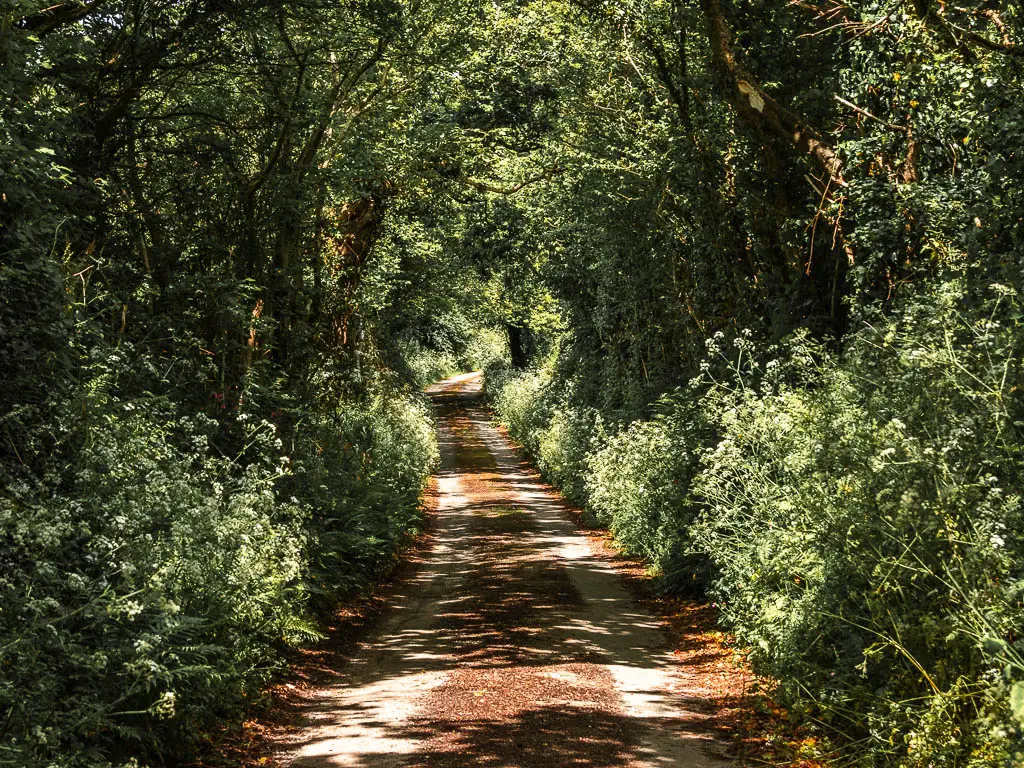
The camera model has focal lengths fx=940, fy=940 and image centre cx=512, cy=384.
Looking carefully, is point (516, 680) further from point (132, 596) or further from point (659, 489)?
point (659, 489)

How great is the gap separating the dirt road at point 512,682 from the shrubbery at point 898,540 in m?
1.15

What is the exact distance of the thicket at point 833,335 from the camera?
16.9ft

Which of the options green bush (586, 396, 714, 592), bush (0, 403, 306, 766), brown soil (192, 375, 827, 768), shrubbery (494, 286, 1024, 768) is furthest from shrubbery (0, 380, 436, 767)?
green bush (586, 396, 714, 592)

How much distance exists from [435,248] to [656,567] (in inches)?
567

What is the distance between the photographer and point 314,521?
12.5 meters

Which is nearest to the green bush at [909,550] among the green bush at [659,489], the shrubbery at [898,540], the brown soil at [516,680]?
the shrubbery at [898,540]

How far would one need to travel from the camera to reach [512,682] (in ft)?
28.4

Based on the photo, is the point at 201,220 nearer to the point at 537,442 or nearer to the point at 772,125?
the point at 772,125

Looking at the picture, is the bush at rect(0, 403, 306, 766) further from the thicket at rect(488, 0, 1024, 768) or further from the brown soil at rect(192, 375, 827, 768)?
the thicket at rect(488, 0, 1024, 768)

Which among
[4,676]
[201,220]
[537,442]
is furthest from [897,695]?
[537,442]

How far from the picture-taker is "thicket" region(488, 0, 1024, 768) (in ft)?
16.9

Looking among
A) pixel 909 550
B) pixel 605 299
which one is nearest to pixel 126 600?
pixel 909 550

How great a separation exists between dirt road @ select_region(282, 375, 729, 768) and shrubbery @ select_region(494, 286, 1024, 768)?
1.15 m

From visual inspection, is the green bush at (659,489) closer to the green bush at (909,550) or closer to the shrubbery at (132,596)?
the green bush at (909,550)
